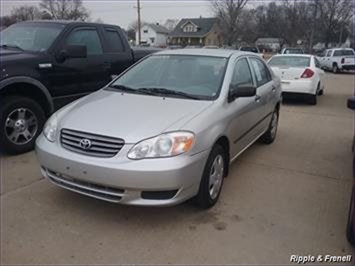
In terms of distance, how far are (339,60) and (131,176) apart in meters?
26.0

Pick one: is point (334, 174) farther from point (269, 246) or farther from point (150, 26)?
point (150, 26)

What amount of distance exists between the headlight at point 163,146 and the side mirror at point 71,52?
3.00 metres

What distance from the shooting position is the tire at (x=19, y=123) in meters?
5.42

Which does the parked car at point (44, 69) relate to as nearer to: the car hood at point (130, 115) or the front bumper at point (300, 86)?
the car hood at point (130, 115)

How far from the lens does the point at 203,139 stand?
374cm

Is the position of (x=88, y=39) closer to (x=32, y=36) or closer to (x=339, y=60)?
(x=32, y=36)

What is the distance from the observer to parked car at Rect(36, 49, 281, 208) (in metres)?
3.47

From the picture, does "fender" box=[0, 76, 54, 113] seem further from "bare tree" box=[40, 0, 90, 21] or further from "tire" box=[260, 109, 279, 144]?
"bare tree" box=[40, 0, 90, 21]

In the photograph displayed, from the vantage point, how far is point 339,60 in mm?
26391

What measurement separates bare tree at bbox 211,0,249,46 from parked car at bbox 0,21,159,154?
5903cm

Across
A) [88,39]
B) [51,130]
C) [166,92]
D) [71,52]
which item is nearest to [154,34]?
[88,39]

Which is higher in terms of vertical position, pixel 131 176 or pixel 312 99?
pixel 131 176

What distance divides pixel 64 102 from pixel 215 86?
2760 millimetres

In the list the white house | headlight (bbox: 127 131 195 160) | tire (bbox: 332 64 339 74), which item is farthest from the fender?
the white house
